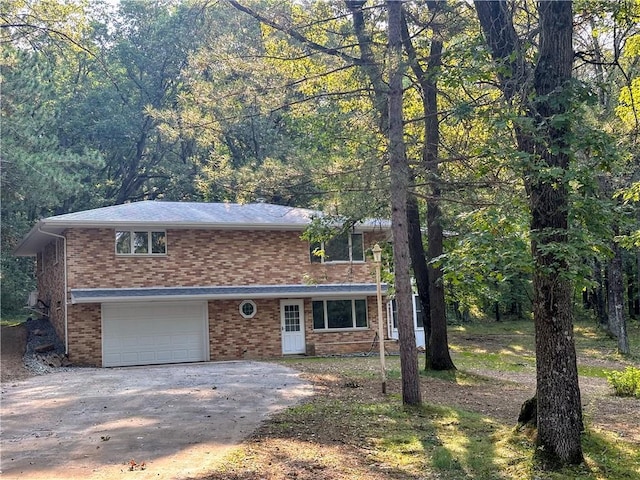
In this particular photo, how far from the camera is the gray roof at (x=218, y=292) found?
1806cm

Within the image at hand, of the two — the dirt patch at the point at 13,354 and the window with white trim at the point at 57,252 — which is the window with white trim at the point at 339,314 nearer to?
the window with white trim at the point at 57,252

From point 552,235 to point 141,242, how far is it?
15.4 meters

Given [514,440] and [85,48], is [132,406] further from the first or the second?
[85,48]

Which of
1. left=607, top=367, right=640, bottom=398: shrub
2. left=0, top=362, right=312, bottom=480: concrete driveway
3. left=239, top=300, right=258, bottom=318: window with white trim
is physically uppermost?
left=239, top=300, right=258, bottom=318: window with white trim

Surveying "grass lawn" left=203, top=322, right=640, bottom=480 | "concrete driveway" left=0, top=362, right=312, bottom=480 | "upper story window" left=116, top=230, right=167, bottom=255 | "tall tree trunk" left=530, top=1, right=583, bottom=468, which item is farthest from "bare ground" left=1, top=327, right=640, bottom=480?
"upper story window" left=116, top=230, right=167, bottom=255

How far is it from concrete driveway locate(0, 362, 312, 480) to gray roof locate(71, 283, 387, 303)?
348 centimetres

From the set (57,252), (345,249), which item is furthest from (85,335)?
(345,249)

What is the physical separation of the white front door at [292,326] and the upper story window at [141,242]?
4873 mm

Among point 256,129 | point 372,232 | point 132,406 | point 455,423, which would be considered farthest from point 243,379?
point 256,129

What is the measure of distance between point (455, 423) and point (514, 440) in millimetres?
1487

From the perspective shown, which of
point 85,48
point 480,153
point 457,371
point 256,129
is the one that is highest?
point 256,129

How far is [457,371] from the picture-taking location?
1577cm

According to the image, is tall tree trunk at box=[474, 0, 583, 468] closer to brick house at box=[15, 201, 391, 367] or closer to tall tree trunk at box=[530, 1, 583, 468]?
tall tree trunk at box=[530, 1, 583, 468]

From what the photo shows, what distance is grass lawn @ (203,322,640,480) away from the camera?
22.4 feet
